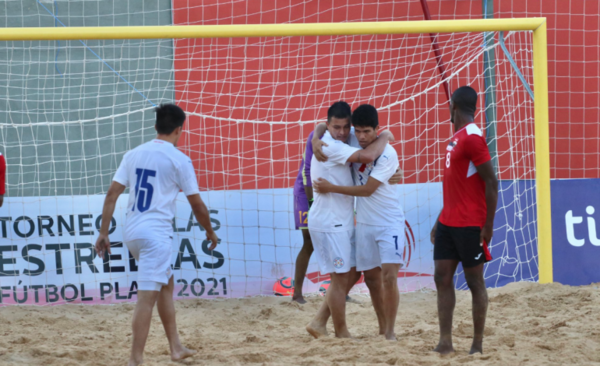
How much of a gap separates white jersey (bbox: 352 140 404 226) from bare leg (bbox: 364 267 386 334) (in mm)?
362

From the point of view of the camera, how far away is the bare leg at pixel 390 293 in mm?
4180

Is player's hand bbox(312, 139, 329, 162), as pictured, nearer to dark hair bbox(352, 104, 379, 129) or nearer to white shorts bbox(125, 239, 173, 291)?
dark hair bbox(352, 104, 379, 129)

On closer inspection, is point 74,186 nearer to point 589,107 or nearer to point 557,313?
point 557,313

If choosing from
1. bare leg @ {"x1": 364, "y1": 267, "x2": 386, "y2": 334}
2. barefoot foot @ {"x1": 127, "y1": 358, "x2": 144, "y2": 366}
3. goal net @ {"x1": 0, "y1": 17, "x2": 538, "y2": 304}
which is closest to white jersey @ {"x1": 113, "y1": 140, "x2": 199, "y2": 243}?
barefoot foot @ {"x1": 127, "y1": 358, "x2": 144, "y2": 366}

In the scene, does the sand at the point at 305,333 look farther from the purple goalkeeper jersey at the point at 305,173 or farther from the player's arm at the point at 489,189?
the purple goalkeeper jersey at the point at 305,173

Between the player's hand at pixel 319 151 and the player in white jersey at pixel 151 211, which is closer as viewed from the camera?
the player in white jersey at pixel 151 211

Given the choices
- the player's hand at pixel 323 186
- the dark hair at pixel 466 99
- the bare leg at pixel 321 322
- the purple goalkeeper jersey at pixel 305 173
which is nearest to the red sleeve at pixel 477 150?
the dark hair at pixel 466 99

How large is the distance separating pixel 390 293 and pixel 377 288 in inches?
5.7

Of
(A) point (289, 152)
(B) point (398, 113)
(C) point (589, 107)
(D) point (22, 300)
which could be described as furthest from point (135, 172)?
(C) point (589, 107)

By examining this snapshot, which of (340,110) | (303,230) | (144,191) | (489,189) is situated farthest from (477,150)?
(303,230)

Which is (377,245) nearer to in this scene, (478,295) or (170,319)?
(478,295)

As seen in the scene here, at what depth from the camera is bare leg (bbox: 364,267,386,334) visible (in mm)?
4289

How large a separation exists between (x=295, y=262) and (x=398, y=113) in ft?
7.68

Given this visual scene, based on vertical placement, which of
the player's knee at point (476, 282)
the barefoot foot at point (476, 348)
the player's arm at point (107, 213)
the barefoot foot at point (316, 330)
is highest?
the player's arm at point (107, 213)
